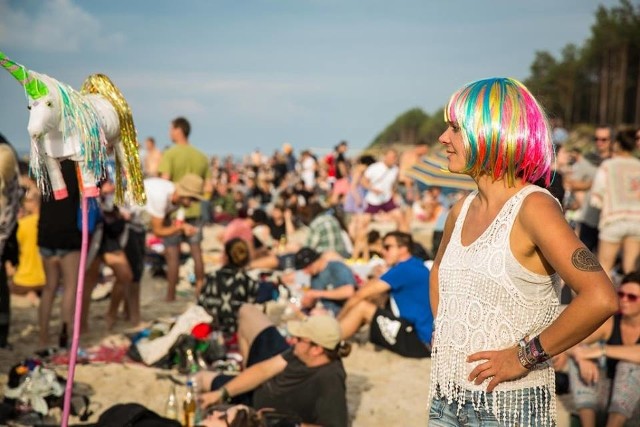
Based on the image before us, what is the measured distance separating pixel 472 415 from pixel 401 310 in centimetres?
401

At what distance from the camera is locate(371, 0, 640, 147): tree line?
46.3m

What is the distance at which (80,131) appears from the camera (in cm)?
275

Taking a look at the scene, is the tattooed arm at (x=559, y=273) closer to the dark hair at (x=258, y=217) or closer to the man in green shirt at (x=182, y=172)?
the man in green shirt at (x=182, y=172)

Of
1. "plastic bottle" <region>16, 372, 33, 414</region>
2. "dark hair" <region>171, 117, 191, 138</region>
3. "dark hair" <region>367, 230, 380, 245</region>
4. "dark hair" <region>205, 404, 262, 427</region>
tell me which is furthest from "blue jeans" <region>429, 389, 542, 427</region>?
"dark hair" <region>367, 230, 380, 245</region>

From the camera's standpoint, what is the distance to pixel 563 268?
5.94ft

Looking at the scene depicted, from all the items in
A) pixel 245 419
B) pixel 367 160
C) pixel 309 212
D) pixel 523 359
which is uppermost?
pixel 367 160

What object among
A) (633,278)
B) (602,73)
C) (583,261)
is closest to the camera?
(583,261)

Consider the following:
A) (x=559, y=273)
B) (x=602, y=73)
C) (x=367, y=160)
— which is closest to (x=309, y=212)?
(x=367, y=160)

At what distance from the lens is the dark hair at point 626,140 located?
6117 mm

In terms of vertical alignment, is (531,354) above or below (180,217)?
above

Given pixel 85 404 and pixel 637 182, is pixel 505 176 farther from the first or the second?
pixel 637 182

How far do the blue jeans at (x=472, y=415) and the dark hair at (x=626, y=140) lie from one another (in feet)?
15.4

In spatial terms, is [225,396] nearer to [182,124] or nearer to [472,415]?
[472,415]

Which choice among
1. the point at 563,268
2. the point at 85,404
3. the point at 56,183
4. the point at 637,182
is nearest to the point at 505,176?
the point at 563,268
